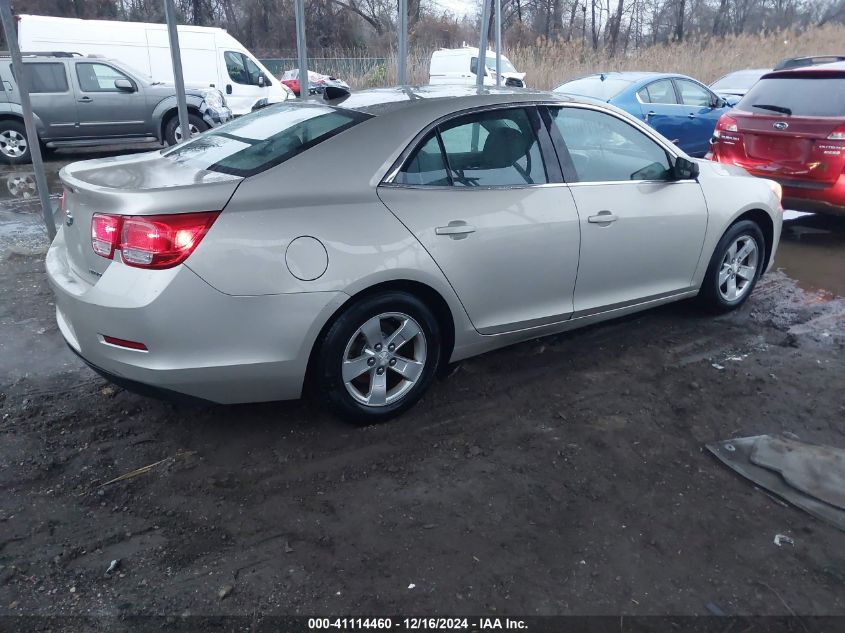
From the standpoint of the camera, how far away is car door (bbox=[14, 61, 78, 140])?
37.8 ft

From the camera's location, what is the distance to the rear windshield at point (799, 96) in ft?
21.5

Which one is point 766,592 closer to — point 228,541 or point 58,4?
point 228,541

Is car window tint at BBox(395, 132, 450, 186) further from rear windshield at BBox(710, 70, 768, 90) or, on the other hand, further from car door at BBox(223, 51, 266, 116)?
rear windshield at BBox(710, 70, 768, 90)

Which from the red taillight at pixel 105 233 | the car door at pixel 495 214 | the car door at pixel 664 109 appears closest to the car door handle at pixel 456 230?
the car door at pixel 495 214

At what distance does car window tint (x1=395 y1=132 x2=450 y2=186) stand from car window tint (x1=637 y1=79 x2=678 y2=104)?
780 cm

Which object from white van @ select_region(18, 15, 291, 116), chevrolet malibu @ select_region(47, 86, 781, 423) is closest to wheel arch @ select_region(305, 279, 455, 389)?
chevrolet malibu @ select_region(47, 86, 781, 423)

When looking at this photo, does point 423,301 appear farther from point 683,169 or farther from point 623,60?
point 623,60

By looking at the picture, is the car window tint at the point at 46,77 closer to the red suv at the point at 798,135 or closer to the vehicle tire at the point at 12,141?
the vehicle tire at the point at 12,141

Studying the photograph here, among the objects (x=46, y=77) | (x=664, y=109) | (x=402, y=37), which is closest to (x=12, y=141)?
(x=46, y=77)

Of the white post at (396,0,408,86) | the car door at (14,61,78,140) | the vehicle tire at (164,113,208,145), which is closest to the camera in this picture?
the white post at (396,0,408,86)

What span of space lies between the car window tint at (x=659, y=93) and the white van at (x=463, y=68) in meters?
8.69

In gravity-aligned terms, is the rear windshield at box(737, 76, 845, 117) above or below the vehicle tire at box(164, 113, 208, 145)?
above

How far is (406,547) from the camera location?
2.62 m

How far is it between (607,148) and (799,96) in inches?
156
